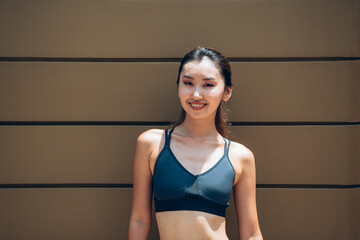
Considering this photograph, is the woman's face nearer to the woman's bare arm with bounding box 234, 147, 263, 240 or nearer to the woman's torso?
the woman's torso

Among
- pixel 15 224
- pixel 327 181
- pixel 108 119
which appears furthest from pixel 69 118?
pixel 327 181

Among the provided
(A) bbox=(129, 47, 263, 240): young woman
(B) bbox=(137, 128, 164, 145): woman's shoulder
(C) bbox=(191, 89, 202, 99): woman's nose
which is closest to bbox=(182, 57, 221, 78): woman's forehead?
(A) bbox=(129, 47, 263, 240): young woman

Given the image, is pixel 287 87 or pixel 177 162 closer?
pixel 177 162

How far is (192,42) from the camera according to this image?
287 centimetres

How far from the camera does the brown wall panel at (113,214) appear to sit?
2854mm

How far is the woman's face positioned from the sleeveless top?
36 cm

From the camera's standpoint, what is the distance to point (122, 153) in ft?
9.42

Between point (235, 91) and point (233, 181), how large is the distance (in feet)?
2.69

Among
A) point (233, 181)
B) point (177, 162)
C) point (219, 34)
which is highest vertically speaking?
point (219, 34)

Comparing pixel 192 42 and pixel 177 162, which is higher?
pixel 192 42

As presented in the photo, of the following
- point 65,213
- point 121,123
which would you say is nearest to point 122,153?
point 121,123

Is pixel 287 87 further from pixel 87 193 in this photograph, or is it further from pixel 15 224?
pixel 15 224

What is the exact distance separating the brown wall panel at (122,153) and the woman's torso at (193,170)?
484 millimetres

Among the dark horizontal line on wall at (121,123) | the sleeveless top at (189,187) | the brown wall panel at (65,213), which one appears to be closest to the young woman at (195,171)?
the sleeveless top at (189,187)
